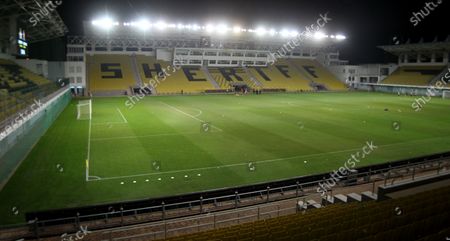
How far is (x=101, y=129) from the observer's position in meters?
26.2

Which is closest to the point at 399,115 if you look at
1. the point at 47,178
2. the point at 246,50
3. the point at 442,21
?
the point at 47,178

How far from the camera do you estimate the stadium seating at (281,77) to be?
218 ft

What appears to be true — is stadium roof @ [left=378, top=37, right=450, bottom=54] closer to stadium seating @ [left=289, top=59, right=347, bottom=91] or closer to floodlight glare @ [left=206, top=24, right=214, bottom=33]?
stadium seating @ [left=289, top=59, right=347, bottom=91]

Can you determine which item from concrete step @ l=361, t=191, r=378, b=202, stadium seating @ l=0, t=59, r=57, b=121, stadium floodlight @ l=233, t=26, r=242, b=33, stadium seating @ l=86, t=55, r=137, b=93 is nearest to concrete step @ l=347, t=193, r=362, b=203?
concrete step @ l=361, t=191, r=378, b=202

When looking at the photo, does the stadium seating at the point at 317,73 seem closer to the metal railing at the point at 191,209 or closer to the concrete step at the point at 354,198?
the metal railing at the point at 191,209

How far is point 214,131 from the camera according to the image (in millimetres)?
25625

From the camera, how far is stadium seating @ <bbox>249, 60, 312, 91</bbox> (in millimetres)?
66463

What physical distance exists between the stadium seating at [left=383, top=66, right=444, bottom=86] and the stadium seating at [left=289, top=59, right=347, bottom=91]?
973 cm

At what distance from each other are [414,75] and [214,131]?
181 feet

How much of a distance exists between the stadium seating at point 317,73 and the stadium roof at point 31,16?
162ft

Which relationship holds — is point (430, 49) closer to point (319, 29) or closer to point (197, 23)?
point (319, 29)

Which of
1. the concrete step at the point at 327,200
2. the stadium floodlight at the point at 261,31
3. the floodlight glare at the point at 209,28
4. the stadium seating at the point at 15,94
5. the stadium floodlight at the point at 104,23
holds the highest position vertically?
the stadium floodlight at the point at 261,31

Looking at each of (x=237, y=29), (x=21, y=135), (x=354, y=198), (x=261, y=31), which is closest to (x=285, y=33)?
(x=261, y=31)

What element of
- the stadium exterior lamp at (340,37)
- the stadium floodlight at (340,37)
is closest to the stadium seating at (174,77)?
the stadium floodlight at (340,37)
